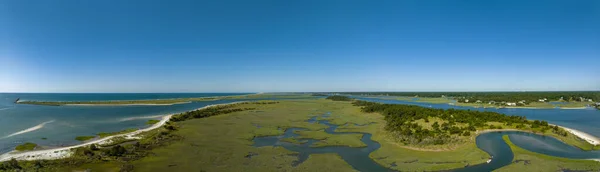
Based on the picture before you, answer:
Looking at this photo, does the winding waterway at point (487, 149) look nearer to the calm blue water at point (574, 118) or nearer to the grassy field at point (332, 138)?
the grassy field at point (332, 138)

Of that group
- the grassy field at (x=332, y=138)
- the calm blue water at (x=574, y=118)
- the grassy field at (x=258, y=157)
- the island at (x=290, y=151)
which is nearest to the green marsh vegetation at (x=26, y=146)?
the island at (x=290, y=151)

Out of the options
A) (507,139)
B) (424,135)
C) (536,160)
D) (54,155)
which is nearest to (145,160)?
(54,155)

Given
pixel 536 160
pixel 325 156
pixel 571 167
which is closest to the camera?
pixel 571 167

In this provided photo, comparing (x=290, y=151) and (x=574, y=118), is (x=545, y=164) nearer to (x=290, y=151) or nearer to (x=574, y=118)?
(x=290, y=151)

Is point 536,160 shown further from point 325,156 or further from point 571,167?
point 325,156

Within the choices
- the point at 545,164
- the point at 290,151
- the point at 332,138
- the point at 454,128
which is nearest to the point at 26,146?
the point at 290,151

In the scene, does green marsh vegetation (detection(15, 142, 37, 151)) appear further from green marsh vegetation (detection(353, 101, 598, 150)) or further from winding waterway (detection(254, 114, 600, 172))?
green marsh vegetation (detection(353, 101, 598, 150))

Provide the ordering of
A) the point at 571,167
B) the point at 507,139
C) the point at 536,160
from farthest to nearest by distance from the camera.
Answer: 1. the point at 507,139
2. the point at 536,160
3. the point at 571,167

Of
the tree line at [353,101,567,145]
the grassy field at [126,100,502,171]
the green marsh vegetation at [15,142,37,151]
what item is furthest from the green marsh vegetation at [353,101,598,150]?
the green marsh vegetation at [15,142,37,151]
